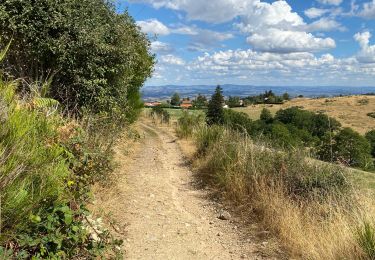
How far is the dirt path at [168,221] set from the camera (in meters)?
5.59

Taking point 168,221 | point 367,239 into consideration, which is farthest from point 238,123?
point 367,239

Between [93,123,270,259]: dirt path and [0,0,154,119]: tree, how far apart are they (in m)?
2.30

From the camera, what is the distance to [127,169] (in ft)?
34.9

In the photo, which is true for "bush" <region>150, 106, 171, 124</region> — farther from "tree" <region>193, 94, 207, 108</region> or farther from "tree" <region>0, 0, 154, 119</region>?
"tree" <region>0, 0, 154, 119</region>

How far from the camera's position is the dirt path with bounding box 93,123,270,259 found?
220 inches


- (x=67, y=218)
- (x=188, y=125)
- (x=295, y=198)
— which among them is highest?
(x=67, y=218)

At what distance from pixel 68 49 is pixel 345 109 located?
54835mm

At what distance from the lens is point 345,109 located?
58.2 metres

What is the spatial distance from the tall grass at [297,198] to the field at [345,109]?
122ft

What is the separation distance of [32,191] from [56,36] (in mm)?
6783

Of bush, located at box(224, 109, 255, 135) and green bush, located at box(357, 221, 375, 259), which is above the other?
green bush, located at box(357, 221, 375, 259)

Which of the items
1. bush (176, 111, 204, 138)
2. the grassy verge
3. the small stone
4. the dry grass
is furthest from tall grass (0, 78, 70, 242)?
bush (176, 111, 204, 138)

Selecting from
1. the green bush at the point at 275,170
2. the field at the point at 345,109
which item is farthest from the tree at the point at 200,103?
the green bush at the point at 275,170

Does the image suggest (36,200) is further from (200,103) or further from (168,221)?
(200,103)
